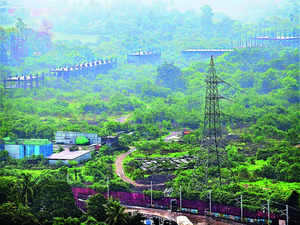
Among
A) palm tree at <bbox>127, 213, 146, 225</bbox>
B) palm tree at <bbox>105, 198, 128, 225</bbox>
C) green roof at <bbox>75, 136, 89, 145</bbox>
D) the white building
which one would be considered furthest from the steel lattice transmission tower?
green roof at <bbox>75, 136, 89, 145</bbox>

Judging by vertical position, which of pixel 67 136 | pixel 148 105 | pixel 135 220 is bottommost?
pixel 135 220

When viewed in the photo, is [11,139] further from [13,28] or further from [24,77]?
[13,28]

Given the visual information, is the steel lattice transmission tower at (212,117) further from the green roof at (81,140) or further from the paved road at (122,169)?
the green roof at (81,140)

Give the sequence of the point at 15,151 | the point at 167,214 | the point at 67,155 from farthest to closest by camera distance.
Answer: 1. the point at 15,151
2. the point at 67,155
3. the point at 167,214

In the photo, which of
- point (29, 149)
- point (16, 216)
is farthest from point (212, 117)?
point (29, 149)

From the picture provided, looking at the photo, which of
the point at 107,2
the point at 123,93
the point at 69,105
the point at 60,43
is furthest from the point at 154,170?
the point at 107,2

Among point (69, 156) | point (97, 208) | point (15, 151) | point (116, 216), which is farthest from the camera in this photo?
point (15, 151)

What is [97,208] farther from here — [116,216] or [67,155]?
[67,155]
